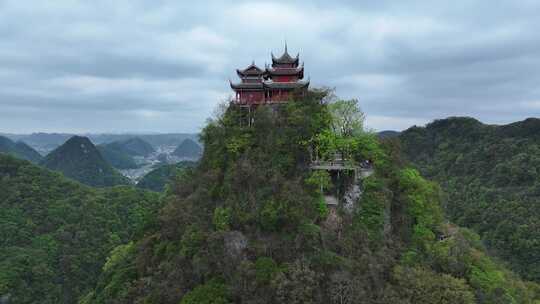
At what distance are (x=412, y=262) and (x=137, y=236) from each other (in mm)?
33731

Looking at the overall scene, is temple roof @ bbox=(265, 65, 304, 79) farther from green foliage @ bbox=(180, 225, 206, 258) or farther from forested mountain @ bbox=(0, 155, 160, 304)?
forested mountain @ bbox=(0, 155, 160, 304)

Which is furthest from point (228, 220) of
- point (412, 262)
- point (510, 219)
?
point (510, 219)

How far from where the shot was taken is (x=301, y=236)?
28781 mm

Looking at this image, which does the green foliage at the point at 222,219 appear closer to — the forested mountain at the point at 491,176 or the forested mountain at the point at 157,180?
the forested mountain at the point at 491,176

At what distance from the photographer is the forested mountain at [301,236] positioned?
27281 mm

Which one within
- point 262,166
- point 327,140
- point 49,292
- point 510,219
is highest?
point 327,140

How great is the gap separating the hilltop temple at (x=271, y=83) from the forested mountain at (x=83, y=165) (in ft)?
442

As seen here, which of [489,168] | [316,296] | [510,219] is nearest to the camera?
[316,296]

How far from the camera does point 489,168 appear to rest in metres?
99.8

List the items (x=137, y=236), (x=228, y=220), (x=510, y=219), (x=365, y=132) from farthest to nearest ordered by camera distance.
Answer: (x=510, y=219) < (x=137, y=236) < (x=365, y=132) < (x=228, y=220)

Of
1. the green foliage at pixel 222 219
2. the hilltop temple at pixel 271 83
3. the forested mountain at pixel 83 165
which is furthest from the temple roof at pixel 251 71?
the forested mountain at pixel 83 165

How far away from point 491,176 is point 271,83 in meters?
77.6

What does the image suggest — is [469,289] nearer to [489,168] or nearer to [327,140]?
[327,140]

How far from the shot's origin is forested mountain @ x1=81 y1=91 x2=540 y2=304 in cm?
2728
